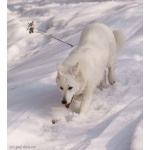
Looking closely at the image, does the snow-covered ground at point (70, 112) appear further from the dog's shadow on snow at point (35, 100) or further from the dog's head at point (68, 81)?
the dog's head at point (68, 81)

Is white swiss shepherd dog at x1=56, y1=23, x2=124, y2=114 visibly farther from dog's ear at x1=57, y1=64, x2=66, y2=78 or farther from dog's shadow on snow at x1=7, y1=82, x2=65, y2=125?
dog's shadow on snow at x1=7, y1=82, x2=65, y2=125

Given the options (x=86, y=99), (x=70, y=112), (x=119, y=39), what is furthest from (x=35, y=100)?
(x=119, y=39)

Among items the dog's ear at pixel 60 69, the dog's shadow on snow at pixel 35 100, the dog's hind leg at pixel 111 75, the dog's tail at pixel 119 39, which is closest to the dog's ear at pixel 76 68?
the dog's ear at pixel 60 69

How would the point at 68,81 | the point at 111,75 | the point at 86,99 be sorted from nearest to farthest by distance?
1. the point at 68,81
2. the point at 86,99
3. the point at 111,75

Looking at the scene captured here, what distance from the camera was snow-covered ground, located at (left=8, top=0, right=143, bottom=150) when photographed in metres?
4.01

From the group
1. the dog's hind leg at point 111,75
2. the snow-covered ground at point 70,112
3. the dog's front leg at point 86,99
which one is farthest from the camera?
the dog's hind leg at point 111,75

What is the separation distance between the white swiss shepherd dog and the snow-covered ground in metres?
0.19

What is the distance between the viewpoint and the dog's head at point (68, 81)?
4578mm

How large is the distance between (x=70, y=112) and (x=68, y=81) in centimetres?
48

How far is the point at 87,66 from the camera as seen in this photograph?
4836mm

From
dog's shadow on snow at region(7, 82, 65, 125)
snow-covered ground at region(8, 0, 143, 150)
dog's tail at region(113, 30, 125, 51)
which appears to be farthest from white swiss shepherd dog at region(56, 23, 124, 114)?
dog's shadow on snow at region(7, 82, 65, 125)

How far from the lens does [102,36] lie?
18.0 ft

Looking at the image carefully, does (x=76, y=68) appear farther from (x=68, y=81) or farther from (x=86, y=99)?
(x=86, y=99)

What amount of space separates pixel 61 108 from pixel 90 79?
55 cm
